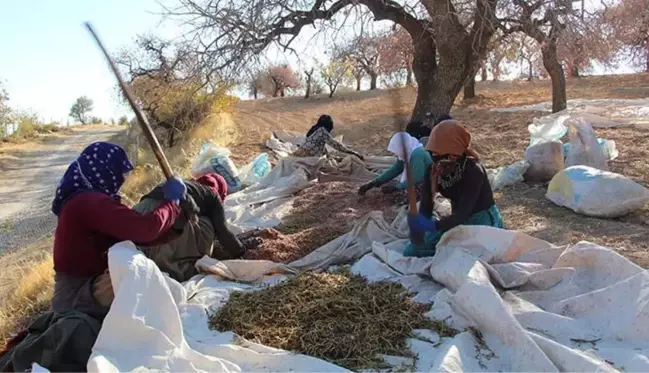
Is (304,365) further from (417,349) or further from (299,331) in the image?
(417,349)

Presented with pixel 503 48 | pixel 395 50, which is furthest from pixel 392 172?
pixel 395 50

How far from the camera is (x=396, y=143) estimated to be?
445cm

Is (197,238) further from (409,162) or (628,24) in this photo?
(628,24)

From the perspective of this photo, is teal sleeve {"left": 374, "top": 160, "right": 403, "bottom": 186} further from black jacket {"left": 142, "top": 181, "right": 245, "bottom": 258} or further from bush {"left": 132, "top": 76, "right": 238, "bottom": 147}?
bush {"left": 132, "top": 76, "right": 238, "bottom": 147}

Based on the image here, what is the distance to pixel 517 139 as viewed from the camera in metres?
8.09

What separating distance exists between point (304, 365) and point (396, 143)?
2.50 metres

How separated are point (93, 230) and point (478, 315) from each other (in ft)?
5.18

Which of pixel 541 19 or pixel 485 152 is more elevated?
pixel 541 19

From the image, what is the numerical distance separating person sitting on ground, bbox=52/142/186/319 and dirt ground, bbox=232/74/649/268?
2736 millimetres

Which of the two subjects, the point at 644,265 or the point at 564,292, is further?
the point at 644,265

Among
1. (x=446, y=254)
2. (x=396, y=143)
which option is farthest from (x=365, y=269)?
(x=396, y=143)

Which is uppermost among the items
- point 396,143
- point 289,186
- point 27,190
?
point 396,143

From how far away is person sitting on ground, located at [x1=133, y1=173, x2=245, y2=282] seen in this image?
329 cm

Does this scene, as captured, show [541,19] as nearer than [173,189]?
No
